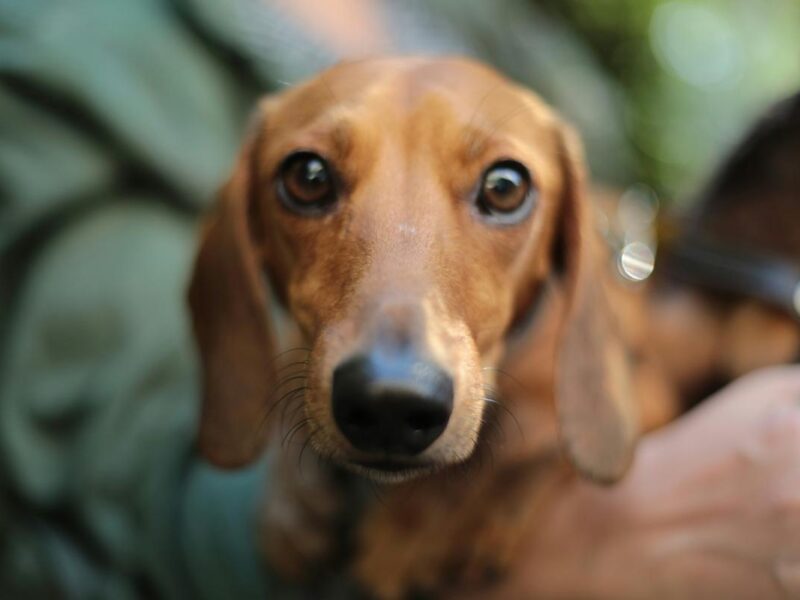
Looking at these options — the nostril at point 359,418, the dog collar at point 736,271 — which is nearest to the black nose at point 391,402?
the nostril at point 359,418

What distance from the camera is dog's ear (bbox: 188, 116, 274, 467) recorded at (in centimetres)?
178

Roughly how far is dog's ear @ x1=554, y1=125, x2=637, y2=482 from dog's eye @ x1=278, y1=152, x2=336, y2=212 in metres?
0.60

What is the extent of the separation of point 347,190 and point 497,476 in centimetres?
75

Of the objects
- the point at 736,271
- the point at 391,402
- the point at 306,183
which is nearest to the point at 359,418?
the point at 391,402

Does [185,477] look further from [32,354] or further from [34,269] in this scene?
[34,269]

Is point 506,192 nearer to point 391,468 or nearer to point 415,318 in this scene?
point 415,318

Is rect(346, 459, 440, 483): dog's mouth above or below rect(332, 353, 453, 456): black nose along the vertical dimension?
below

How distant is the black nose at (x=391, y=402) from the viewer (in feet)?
3.73

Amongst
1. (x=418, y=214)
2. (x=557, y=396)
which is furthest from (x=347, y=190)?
(x=557, y=396)

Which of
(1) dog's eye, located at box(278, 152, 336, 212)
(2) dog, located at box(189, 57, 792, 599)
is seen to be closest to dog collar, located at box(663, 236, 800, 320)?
(2) dog, located at box(189, 57, 792, 599)

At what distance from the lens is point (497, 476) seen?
5.83 ft

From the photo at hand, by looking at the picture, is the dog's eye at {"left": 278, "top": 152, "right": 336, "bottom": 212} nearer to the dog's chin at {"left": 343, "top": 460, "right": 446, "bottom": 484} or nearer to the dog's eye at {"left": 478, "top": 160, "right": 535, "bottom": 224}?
the dog's eye at {"left": 478, "top": 160, "right": 535, "bottom": 224}

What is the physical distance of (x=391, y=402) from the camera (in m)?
1.14

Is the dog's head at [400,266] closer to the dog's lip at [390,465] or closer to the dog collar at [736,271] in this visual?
the dog's lip at [390,465]
